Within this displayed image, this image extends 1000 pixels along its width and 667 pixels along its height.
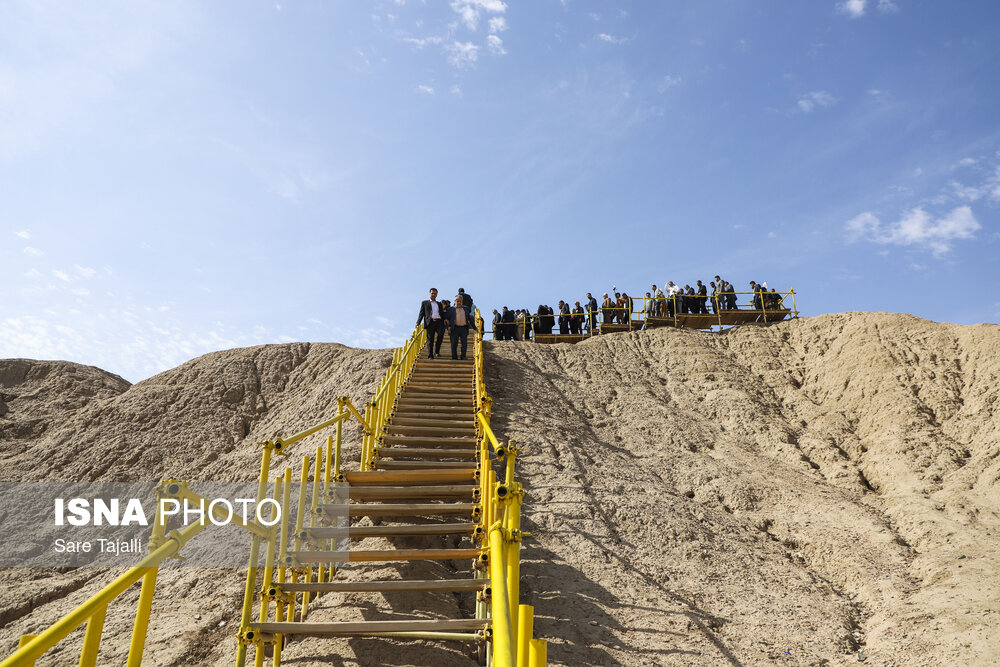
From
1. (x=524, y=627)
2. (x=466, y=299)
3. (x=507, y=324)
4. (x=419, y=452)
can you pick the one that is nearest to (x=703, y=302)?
(x=507, y=324)

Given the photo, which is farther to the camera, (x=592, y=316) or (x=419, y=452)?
(x=592, y=316)

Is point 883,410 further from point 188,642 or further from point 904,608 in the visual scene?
point 188,642

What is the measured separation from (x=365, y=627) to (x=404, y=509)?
6.06 feet

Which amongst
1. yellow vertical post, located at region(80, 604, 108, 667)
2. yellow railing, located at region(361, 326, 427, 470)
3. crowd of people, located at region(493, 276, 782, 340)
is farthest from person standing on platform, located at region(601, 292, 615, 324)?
yellow vertical post, located at region(80, 604, 108, 667)

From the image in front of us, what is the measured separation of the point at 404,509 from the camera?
6465 millimetres

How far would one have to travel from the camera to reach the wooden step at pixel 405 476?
6887 mm

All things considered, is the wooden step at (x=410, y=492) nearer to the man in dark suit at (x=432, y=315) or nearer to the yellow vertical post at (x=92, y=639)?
the yellow vertical post at (x=92, y=639)

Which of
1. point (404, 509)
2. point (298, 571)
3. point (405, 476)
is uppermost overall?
point (405, 476)

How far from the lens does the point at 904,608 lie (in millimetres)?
7238

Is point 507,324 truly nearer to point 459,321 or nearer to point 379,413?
point 459,321

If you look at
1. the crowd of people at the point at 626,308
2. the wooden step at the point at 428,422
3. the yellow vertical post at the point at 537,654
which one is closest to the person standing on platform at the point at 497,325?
the crowd of people at the point at 626,308

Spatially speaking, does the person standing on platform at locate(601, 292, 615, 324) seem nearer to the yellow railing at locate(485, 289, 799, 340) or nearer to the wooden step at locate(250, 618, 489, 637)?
the yellow railing at locate(485, 289, 799, 340)

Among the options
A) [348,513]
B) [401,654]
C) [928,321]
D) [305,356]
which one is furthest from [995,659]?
[305,356]

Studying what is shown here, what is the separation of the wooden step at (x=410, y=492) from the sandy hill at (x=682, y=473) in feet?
3.64
